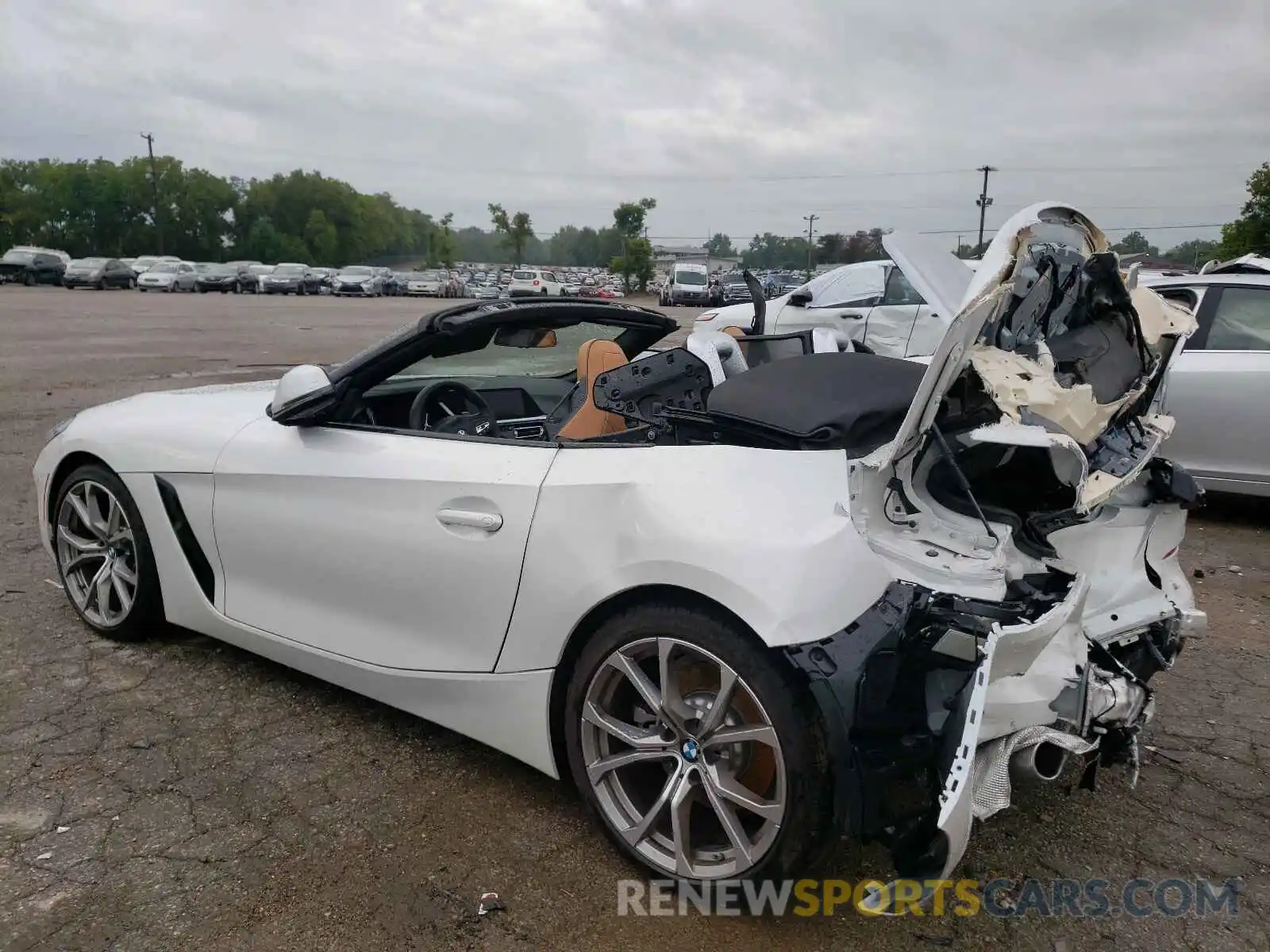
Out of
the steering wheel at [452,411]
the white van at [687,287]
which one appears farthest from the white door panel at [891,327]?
the white van at [687,287]

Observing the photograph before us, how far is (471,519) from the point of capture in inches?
104

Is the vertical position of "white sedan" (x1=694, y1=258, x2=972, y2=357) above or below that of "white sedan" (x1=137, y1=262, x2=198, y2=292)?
below

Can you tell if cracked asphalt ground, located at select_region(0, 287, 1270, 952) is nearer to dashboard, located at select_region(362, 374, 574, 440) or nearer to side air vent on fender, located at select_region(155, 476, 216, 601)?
side air vent on fender, located at select_region(155, 476, 216, 601)

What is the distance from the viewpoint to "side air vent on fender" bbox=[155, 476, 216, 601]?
3420 millimetres

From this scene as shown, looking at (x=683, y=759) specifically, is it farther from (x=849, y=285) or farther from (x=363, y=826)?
(x=849, y=285)

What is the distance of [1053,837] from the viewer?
267 centimetres

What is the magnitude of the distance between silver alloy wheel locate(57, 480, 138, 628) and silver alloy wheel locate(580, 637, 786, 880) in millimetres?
2242

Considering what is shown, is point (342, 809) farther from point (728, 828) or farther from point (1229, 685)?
point (1229, 685)

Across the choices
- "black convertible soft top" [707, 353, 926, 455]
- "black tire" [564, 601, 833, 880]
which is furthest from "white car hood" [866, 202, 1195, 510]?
"black tire" [564, 601, 833, 880]

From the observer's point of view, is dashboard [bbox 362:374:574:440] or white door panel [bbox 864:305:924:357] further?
white door panel [bbox 864:305:924:357]

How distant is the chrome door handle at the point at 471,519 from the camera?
8.45 ft

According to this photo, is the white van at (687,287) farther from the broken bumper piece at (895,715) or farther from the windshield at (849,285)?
the broken bumper piece at (895,715)

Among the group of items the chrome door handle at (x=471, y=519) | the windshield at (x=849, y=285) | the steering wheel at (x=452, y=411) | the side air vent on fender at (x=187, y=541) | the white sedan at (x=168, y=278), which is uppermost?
the white sedan at (x=168, y=278)

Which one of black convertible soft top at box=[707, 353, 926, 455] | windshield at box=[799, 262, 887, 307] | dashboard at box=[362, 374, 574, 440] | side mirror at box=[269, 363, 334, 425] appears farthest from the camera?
windshield at box=[799, 262, 887, 307]
